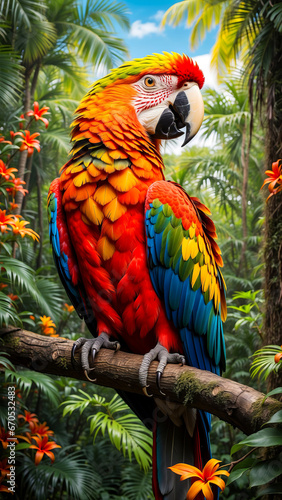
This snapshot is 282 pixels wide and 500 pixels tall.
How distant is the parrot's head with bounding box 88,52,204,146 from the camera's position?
1.45 m

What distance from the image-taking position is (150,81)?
1.46 meters

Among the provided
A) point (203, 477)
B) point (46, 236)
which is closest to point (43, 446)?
point (203, 477)

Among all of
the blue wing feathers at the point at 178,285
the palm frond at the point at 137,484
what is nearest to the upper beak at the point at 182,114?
the blue wing feathers at the point at 178,285

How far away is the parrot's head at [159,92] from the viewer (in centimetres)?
145

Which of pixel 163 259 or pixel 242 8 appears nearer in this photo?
pixel 163 259

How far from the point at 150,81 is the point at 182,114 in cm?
16

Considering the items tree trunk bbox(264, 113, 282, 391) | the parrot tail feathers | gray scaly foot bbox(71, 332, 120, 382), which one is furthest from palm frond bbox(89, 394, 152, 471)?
gray scaly foot bbox(71, 332, 120, 382)

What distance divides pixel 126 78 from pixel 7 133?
8.67 feet

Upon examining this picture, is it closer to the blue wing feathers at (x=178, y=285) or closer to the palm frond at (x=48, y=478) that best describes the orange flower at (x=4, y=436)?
the palm frond at (x=48, y=478)

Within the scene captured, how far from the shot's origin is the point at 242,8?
3473 millimetres

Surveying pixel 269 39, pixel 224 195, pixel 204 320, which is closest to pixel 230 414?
pixel 204 320

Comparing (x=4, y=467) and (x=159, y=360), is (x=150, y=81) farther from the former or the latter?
(x=4, y=467)

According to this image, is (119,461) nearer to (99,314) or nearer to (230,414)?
(99,314)

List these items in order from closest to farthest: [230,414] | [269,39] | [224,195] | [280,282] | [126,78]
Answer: [230,414] → [126,78] → [280,282] → [269,39] → [224,195]
